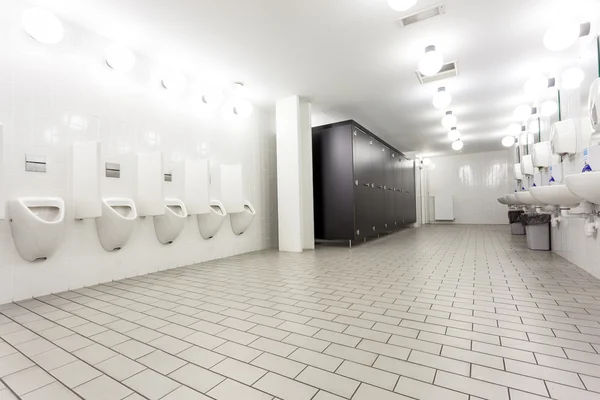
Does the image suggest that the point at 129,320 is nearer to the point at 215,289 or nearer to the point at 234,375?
the point at 215,289

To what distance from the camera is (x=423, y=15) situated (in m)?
3.03

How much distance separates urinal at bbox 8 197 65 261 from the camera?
2518 mm

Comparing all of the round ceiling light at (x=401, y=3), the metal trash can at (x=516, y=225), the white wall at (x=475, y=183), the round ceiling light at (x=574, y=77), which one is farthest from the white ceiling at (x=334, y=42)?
the white wall at (x=475, y=183)

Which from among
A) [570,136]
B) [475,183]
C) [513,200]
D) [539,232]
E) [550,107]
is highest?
[550,107]

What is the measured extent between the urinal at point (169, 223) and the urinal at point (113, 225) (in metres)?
0.48

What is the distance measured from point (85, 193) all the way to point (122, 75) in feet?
5.05

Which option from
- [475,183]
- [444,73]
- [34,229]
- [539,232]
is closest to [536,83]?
[444,73]

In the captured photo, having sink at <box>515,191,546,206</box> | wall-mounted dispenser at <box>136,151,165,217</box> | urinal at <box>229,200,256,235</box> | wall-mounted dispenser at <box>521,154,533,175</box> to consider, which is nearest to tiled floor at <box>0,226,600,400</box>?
wall-mounted dispenser at <box>136,151,165,217</box>

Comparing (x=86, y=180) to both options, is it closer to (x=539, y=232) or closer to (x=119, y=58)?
(x=119, y=58)

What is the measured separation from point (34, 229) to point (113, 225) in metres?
0.67

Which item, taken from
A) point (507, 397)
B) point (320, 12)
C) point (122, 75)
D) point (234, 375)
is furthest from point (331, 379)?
point (122, 75)

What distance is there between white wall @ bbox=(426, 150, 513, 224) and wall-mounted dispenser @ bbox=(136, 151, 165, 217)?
36.7ft

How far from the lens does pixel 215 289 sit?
2920mm

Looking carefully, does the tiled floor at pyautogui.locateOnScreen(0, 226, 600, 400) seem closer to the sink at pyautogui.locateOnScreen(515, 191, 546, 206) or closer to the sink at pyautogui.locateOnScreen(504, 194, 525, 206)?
the sink at pyautogui.locateOnScreen(515, 191, 546, 206)
